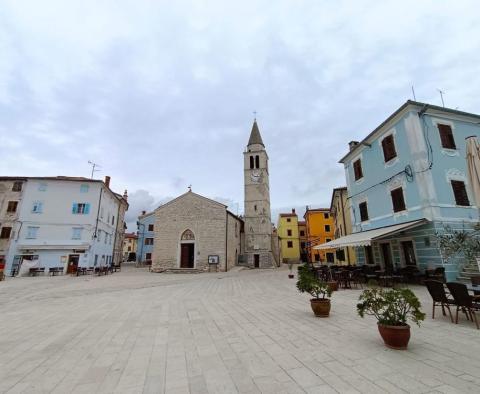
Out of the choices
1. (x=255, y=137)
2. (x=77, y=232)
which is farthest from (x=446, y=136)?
(x=77, y=232)

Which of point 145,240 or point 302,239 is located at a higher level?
point 302,239

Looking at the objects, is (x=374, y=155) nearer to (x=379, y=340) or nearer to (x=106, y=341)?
(x=379, y=340)

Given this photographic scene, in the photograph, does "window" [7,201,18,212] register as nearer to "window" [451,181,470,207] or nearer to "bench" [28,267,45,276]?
"bench" [28,267,45,276]

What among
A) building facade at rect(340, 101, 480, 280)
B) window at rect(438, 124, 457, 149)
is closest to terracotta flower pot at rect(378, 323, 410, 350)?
building facade at rect(340, 101, 480, 280)

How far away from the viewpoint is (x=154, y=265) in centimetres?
2695

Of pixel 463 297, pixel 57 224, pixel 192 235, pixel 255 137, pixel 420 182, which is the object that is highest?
pixel 255 137

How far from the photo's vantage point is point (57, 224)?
24812mm

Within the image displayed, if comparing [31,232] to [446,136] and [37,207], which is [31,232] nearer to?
[37,207]

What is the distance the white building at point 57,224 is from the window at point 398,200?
26914 mm

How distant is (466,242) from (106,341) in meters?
13.7

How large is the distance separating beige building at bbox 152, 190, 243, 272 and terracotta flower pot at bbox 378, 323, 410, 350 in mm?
23175

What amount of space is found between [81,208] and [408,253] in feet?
93.6

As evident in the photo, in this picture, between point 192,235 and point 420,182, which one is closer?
point 420,182

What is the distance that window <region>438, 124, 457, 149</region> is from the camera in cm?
1266
